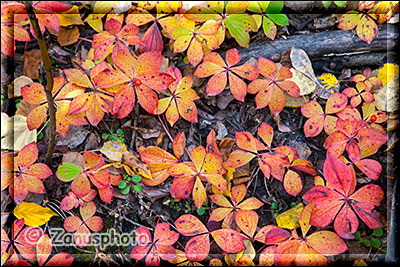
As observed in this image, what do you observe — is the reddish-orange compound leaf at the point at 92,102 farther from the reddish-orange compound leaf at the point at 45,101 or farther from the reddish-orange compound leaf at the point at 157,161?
the reddish-orange compound leaf at the point at 157,161

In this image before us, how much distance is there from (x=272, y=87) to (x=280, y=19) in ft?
1.22

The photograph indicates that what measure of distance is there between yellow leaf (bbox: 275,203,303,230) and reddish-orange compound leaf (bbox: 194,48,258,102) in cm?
59

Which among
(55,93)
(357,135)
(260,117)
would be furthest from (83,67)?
(357,135)

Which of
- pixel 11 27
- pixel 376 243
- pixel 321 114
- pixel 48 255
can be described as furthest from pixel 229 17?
pixel 48 255

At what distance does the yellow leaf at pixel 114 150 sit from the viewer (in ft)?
4.56

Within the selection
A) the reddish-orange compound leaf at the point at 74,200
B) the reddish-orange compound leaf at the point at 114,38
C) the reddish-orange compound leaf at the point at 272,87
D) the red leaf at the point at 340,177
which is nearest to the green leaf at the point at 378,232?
the red leaf at the point at 340,177

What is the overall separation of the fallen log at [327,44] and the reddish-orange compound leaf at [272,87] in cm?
8

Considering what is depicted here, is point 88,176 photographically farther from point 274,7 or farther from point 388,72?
point 388,72

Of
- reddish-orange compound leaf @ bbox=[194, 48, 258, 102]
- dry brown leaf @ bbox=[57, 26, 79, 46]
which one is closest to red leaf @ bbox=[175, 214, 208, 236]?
reddish-orange compound leaf @ bbox=[194, 48, 258, 102]

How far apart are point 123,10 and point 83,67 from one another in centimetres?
36

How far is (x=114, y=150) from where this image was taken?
140 centimetres

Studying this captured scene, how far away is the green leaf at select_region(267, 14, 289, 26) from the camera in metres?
1.48

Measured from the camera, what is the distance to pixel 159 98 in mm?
1426

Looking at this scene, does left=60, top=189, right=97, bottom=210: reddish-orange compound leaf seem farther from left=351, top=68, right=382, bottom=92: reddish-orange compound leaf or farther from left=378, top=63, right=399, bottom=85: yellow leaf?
left=378, top=63, right=399, bottom=85: yellow leaf
